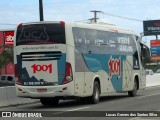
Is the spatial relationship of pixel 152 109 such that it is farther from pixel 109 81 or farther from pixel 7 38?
pixel 7 38

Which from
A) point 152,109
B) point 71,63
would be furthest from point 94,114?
point 71,63

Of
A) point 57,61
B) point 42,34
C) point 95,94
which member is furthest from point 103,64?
point 42,34

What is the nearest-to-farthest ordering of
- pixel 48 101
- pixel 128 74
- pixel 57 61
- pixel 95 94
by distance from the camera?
pixel 57 61 → pixel 95 94 → pixel 48 101 → pixel 128 74

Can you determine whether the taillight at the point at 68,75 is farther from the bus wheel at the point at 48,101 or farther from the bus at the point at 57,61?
the bus wheel at the point at 48,101

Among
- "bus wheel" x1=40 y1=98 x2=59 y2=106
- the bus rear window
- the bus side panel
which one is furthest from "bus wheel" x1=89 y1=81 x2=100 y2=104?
the bus side panel

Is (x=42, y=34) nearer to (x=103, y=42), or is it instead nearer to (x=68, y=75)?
(x=68, y=75)

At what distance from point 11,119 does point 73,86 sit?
14.9 ft

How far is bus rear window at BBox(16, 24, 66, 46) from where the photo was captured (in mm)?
18938

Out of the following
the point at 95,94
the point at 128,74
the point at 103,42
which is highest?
the point at 103,42

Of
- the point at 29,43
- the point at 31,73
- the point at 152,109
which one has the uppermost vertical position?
the point at 29,43

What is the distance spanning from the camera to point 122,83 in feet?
78.9

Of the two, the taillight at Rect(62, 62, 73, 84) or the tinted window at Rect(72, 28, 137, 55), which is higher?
the tinted window at Rect(72, 28, 137, 55)

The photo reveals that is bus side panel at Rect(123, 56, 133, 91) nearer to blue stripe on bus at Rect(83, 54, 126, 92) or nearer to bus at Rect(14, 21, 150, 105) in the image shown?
blue stripe on bus at Rect(83, 54, 126, 92)

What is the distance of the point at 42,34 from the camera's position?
19.1 m
